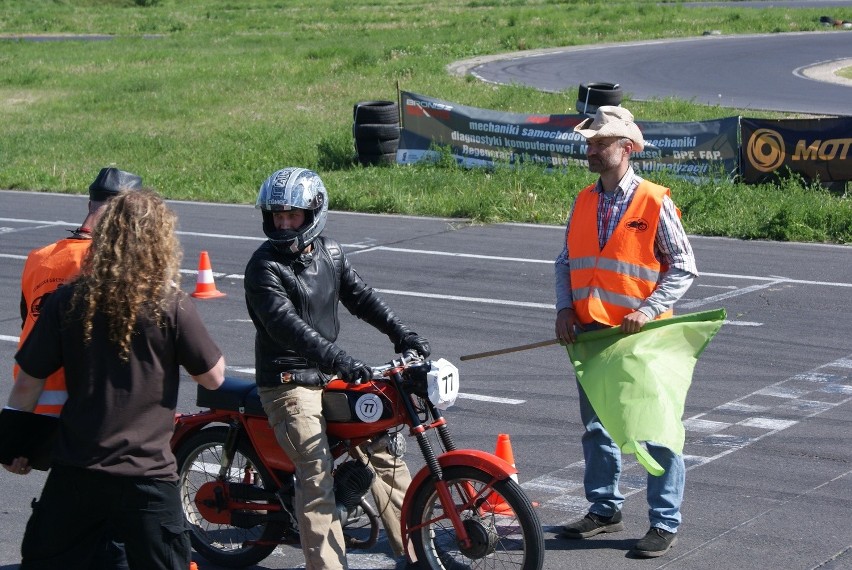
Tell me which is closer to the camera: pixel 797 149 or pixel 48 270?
pixel 48 270

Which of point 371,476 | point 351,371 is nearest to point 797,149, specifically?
point 371,476

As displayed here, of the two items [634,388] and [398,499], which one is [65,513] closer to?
[398,499]

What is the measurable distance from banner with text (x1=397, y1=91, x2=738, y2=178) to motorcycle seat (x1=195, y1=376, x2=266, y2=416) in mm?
12544

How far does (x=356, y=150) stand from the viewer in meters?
21.7

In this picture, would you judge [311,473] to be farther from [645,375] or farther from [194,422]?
[645,375]

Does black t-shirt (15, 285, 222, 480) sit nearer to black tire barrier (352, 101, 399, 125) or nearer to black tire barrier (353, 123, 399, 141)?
black tire barrier (352, 101, 399, 125)

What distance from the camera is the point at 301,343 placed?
17.0ft

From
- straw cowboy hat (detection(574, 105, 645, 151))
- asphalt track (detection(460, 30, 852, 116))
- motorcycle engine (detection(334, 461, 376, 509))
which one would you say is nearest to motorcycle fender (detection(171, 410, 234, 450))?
motorcycle engine (detection(334, 461, 376, 509))

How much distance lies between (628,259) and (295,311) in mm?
1585

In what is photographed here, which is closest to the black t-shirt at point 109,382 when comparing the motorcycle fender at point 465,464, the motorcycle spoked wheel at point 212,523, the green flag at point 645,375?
the motorcycle fender at point 465,464

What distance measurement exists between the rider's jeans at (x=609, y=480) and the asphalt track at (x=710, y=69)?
69.1 ft

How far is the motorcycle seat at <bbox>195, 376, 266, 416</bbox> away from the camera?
557 centimetres

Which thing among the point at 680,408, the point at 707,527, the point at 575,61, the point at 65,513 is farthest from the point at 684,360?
the point at 575,61

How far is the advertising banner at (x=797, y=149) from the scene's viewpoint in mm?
16609
